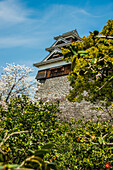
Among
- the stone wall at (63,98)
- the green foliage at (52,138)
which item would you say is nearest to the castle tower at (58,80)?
the stone wall at (63,98)

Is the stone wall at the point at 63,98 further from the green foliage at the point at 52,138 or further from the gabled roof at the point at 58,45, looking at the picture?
the green foliage at the point at 52,138

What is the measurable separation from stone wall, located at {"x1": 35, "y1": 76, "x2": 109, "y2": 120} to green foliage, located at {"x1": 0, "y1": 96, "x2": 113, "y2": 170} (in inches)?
277

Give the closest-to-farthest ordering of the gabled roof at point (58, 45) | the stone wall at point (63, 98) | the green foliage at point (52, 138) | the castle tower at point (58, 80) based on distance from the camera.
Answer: the green foliage at point (52, 138), the stone wall at point (63, 98), the castle tower at point (58, 80), the gabled roof at point (58, 45)

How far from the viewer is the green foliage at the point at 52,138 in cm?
339

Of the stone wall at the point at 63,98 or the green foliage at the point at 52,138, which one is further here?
the stone wall at the point at 63,98

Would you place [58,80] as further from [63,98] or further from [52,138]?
[52,138]

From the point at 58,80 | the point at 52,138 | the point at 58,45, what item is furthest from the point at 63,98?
the point at 52,138

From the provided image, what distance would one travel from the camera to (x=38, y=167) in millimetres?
1219

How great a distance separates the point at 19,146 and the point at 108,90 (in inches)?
146

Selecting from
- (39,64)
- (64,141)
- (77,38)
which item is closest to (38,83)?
(39,64)

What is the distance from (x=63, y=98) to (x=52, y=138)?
1046 cm

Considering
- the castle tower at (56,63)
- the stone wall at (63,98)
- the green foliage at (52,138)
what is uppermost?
the castle tower at (56,63)

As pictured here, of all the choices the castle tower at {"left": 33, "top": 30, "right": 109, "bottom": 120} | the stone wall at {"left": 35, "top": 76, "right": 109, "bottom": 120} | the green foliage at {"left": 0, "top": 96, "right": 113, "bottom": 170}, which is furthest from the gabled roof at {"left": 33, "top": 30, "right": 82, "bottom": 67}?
the green foliage at {"left": 0, "top": 96, "right": 113, "bottom": 170}

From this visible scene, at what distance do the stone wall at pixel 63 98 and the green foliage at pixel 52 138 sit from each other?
703cm
